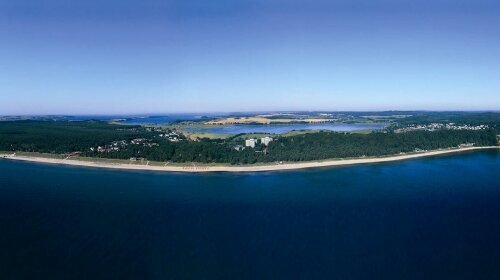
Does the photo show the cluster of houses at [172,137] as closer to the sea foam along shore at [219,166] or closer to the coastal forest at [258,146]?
the coastal forest at [258,146]

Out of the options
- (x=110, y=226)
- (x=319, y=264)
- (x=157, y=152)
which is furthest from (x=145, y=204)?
(x=157, y=152)

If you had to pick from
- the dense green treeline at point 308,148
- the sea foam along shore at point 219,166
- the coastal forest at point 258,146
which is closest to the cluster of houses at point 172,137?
the coastal forest at point 258,146

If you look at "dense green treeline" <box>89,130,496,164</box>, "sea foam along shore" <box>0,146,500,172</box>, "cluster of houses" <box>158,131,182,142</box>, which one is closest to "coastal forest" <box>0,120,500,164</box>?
"dense green treeline" <box>89,130,496,164</box>

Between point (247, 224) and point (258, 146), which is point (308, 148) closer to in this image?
point (258, 146)

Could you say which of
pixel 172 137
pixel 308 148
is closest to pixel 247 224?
pixel 308 148

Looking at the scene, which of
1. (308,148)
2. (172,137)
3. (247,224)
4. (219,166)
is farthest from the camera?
(172,137)

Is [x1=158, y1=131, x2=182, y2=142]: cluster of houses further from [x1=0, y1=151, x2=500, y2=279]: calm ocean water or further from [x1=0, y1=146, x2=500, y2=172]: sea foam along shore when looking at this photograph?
[x1=0, y1=151, x2=500, y2=279]: calm ocean water

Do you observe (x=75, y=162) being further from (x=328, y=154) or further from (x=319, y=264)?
(x=319, y=264)

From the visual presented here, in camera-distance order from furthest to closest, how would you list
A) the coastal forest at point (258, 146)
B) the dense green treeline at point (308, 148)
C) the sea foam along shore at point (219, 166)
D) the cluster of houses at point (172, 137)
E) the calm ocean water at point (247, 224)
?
the cluster of houses at point (172, 137) < the coastal forest at point (258, 146) < the dense green treeline at point (308, 148) < the sea foam along shore at point (219, 166) < the calm ocean water at point (247, 224)

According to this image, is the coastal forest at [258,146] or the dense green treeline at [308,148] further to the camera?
the coastal forest at [258,146]
